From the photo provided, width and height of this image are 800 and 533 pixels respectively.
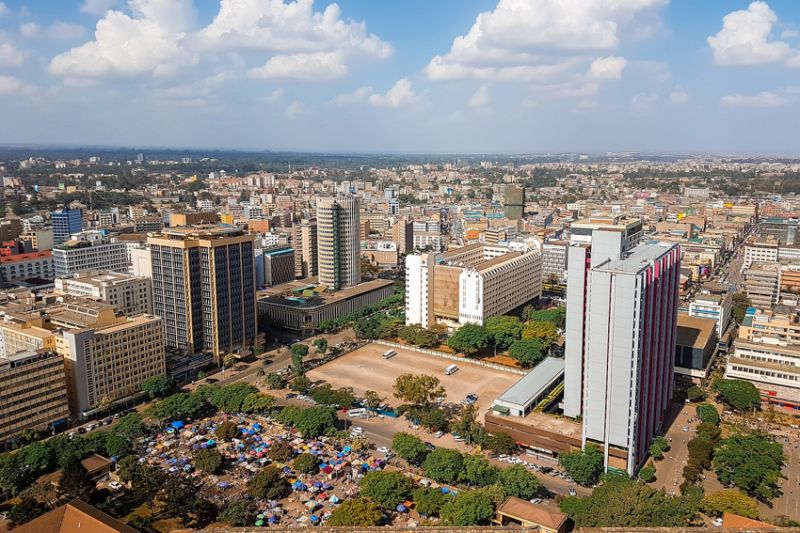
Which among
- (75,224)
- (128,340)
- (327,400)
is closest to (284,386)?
(327,400)

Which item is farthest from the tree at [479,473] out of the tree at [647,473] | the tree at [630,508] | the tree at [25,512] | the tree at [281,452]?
the tree at [25,512]

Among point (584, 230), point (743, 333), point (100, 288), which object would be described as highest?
point (584, 230)

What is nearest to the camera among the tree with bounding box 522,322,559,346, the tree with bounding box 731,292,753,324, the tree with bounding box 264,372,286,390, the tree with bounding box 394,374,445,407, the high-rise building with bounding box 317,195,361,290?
the tree with bounding box 394,374,445,407

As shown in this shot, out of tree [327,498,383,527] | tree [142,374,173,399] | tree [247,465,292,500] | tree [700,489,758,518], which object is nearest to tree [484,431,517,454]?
tree [327,498,383,527]

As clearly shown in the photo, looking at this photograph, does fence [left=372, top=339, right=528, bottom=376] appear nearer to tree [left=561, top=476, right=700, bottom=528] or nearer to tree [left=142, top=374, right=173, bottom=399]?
tree [left=142, top=374, right=173, bottom=399]

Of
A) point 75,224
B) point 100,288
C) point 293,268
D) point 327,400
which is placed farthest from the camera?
point 75,224

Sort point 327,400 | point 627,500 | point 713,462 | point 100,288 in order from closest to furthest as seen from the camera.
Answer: point 627,500, point 713,462, point 327,400, point 100,288

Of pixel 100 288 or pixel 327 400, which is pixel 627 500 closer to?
pixel 327 400
